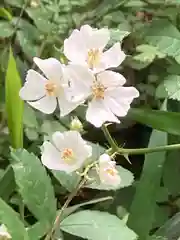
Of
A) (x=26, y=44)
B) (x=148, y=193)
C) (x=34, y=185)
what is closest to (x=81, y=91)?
(x=34, y=185)

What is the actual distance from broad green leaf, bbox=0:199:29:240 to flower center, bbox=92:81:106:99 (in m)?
0.16

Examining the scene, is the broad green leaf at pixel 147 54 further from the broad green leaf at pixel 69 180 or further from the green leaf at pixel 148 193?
the broad green leaf at pixel 69 180

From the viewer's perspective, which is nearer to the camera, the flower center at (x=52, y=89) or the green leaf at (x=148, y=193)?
the flower center at (x=52, y=89)

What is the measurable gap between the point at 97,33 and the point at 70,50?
0.14 ft

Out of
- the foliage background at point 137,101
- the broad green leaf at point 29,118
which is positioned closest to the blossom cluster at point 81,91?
the foliage background at point 137,101

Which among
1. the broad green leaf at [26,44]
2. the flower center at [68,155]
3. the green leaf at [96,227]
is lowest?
the green leaf at [96,227]

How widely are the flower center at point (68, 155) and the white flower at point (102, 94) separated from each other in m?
0.04

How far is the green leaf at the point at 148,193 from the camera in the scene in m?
0.80

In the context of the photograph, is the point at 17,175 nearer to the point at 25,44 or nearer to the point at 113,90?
the point at 113,90

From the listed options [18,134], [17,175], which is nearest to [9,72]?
[18,134]

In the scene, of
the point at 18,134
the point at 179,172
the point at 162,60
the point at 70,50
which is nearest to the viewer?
the point at 70,50

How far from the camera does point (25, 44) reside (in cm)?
95

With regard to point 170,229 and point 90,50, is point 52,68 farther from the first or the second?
point 170,229

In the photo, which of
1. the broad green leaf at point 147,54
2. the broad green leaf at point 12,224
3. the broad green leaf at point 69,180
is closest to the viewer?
the broad green leaf at point 12,224
